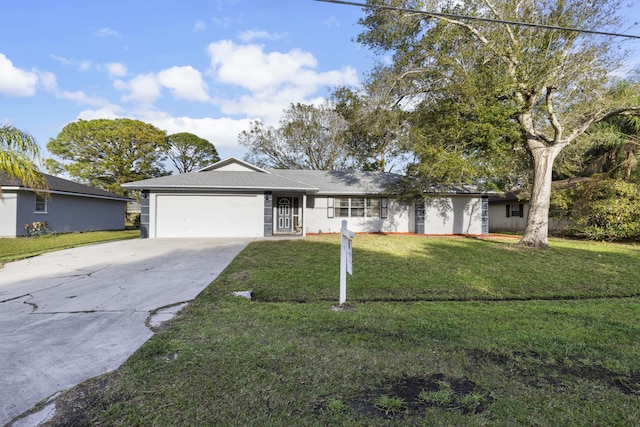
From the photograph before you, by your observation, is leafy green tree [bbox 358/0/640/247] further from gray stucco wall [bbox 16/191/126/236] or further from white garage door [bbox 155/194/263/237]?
gray stucco wall [bbox 16/191/126/236]

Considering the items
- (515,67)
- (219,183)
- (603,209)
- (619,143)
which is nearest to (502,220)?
(603,209)

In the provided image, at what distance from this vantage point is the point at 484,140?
10078 mm

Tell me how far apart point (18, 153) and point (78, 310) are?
21.0 feet

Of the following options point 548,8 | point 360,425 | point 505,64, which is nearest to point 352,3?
point 360,425

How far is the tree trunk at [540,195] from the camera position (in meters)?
10.9

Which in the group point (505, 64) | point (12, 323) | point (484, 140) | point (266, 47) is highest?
point (266, 47)

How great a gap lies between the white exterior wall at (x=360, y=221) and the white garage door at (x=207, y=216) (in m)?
3.60

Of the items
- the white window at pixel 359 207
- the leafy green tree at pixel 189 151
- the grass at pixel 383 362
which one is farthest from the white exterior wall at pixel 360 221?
the leafy green tree at pixel 189 151

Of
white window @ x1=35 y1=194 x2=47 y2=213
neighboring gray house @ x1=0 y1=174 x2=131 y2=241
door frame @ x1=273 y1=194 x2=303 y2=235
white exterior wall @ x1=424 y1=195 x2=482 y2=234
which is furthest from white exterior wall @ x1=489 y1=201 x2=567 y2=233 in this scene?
white window @ x1=35 y1=194 x2=47 y2=213

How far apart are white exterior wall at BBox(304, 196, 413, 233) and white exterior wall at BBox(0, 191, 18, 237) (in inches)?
542

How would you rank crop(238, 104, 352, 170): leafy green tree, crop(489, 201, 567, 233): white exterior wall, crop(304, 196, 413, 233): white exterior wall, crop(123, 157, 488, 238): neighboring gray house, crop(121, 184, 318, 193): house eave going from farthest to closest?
1. crop(238, 104, 352, 170): leafy green tree
2. crop(489, 201, 567, 233): white exterior wall
3. crop(304, 196, 413, 233): white exterior wall
4. crop(123, 157, 488, 238): neighboring gray house
5. crop(121, 184, 318, 193): house eave

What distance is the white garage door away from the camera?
13797mm

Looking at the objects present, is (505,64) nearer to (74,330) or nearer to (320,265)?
(320,265)

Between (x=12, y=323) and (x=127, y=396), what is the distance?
2.91 metres
